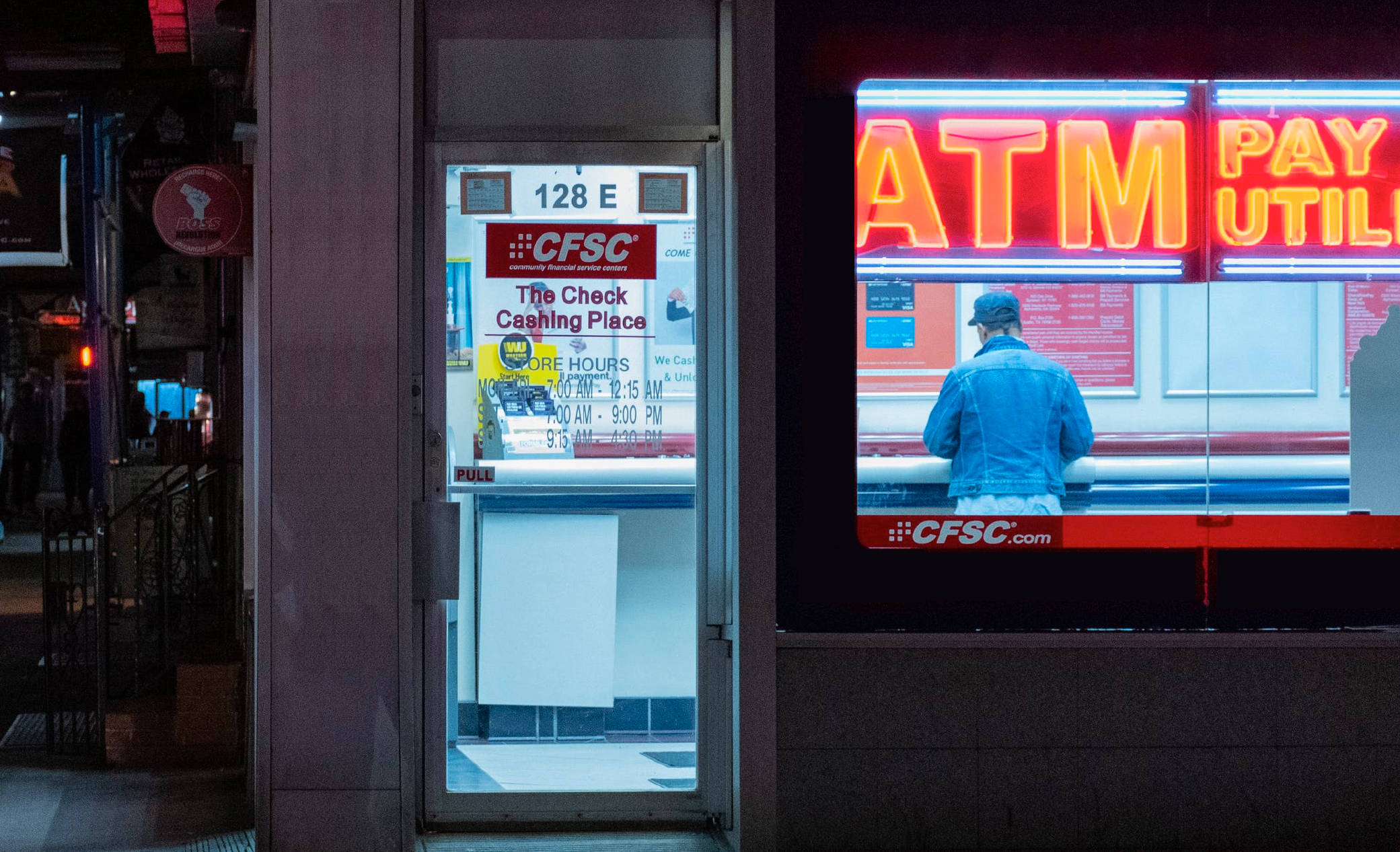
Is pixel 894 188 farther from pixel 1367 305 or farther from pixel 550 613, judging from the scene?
pixel 550 613

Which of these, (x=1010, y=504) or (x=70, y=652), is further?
(x=70, y=652)

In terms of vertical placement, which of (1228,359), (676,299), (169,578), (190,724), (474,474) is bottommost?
(190,724)

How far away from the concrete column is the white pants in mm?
2013

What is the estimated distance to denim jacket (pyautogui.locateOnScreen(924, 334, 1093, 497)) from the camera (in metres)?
4.91

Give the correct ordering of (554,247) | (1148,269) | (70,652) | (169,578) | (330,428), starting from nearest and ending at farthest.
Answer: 1. (330,428)
2. (1148,269)
3. (554,247)
4. (70,652)
5. (169,578)

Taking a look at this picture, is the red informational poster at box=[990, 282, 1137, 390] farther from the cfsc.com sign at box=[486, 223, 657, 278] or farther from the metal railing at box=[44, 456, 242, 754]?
the metal railing at box=[44, 456, 242, 754]

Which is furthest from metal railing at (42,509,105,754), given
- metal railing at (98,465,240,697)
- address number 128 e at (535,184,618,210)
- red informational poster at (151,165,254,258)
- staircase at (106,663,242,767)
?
address number 128 e at (535,184,618,210)

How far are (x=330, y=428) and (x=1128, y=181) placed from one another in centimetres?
297

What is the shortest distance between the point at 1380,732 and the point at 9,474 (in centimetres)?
1990

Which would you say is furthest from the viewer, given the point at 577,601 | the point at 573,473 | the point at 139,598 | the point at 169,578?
the point at 139,598

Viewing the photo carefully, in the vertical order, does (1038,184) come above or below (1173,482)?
above

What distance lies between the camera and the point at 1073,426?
4.93 metres

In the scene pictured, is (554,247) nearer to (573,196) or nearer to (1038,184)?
(573,196)

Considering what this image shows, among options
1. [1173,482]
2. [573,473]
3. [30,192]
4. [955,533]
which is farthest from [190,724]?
[30,192]
